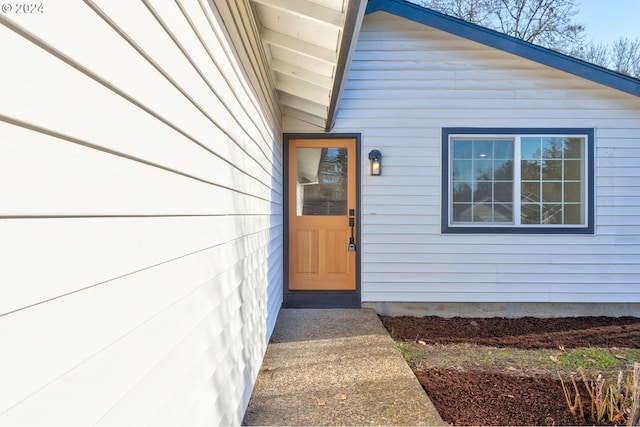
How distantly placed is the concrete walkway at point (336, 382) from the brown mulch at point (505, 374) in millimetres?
228

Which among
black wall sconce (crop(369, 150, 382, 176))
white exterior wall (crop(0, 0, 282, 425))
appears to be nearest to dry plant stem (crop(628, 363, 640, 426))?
white exterior wall (crop(0, 0, 282, 425))

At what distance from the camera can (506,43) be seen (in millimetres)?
4113

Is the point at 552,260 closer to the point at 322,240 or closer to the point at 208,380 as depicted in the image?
the point at 322,240

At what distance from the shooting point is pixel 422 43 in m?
4.34

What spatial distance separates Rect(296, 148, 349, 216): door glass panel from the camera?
4461 millimetres

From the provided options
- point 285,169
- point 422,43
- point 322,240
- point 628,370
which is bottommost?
point 628,370

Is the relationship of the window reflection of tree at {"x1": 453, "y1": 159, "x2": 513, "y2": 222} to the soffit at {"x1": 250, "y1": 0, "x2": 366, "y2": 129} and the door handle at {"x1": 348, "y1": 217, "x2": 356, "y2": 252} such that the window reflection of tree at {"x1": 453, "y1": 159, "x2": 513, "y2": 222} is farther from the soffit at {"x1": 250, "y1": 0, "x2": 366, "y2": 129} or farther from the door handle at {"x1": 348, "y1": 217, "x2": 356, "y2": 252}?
the soffit at {"x1": 250, "y1": 0, "x2": 366, "y2": 129}

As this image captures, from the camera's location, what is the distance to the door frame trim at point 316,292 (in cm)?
434

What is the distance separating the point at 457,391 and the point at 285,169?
3001 millimetres

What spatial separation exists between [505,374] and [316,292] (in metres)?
2.25

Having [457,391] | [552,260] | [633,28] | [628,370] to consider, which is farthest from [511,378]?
[633,28]

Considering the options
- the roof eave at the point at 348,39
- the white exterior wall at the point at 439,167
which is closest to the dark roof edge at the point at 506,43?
the white exterior wall at the point at 439,167

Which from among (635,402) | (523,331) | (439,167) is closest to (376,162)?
(439,167)

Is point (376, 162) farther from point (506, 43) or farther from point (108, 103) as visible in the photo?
point (108, 103)
